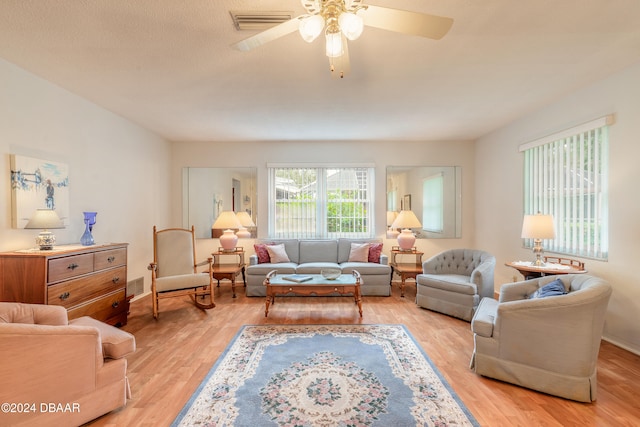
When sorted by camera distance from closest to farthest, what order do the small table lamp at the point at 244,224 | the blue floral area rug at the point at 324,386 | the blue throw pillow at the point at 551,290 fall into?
the blue floral area rug at the point at 324,386
the blue throw pillow at the point at 551,290
the small table lamp at the point at 244,224

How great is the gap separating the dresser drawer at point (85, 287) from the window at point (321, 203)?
8.99ft

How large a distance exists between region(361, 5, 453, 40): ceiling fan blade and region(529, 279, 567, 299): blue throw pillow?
2076 mm

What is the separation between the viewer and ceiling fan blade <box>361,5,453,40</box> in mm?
1481

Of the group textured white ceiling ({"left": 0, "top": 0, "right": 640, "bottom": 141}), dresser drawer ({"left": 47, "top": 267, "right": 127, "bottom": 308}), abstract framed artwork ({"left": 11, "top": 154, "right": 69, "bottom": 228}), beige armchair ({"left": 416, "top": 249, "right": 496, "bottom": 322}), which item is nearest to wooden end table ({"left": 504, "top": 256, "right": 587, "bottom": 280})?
beige armchair ({"left": 416, "top": 249, "right": 496, "bottom": 322})

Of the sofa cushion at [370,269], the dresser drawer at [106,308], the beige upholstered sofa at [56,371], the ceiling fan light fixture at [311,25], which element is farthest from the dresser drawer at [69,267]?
the sofa cushion at [370,269]

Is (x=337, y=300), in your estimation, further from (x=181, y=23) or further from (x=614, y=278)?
(x=181, y=23)

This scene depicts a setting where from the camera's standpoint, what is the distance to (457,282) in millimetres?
3770

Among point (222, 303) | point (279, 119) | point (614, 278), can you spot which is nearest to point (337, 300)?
point (222, 303)

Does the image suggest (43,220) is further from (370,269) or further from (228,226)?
(370,269)

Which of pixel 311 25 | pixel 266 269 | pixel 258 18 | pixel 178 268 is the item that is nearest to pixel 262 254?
pixel 266 269

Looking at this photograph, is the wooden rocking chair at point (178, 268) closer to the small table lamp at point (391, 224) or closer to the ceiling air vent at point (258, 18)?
the ceiling air vent at point (258, 18)

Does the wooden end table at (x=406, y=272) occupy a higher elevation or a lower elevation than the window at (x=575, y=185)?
lower

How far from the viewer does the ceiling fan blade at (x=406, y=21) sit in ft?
4.86

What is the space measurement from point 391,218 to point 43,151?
490cm
